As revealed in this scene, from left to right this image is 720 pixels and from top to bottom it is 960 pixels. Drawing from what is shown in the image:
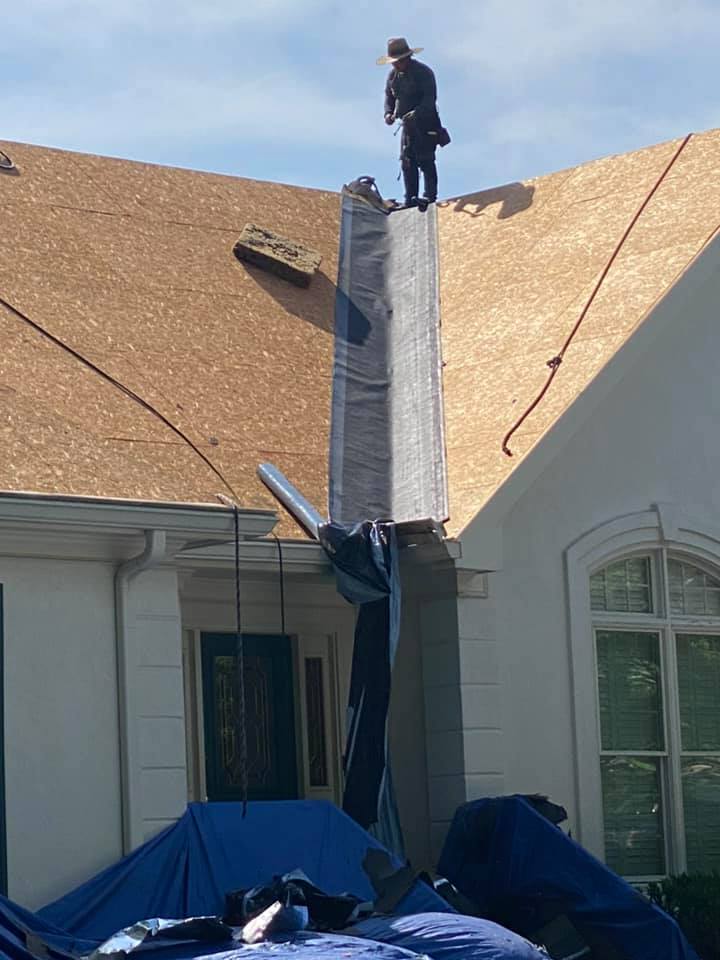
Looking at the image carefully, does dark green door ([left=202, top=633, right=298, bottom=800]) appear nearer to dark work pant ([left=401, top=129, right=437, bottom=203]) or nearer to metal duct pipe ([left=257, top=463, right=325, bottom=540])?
metal duct pipe ([left=257, top=463, right=325, bottom=540])

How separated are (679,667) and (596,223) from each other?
3779mm

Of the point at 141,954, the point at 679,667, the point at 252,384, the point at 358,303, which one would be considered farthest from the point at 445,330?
the point at 141,954

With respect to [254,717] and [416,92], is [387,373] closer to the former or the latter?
[254,717]

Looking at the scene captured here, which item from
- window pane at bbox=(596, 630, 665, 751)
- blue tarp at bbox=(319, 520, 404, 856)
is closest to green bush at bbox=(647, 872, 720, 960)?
window pane at bbox=(596, 630, 665, 751)

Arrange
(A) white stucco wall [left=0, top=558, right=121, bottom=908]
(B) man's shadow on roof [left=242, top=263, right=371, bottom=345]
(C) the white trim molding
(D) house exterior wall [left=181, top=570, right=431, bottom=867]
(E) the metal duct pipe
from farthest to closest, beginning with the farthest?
(B) man's shadow on roof [left=242, top=263, right=371, bottom=345]
(C) the white trim molding
(D) house exterior wall [left=181, top=570, right=431, bottom=867]
(E) the metal duct pipe
(A) white stucco wall [left=0, top=558, right=121, bottom=908]

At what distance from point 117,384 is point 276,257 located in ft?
10.2

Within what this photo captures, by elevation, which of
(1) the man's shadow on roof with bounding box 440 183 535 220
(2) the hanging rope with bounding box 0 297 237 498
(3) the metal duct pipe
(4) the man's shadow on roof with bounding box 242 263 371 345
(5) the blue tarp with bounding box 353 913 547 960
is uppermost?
(1) the man's shadow on roof with bounding box 440 183 535 220

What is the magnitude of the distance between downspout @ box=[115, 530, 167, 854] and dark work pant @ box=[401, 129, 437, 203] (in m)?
7.52

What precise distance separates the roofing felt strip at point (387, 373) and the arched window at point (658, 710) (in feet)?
4.97

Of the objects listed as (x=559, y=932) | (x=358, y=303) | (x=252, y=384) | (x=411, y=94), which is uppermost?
(x=411, y=94)

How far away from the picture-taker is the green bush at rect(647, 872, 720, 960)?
1196cm

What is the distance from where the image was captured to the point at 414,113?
57.0 ft

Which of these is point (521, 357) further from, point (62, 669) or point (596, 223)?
point (62, 669)

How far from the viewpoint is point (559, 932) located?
36.0 ft
